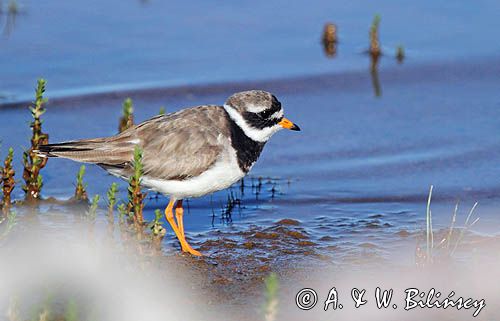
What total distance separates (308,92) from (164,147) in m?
3.78

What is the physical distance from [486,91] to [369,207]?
3.12 meters

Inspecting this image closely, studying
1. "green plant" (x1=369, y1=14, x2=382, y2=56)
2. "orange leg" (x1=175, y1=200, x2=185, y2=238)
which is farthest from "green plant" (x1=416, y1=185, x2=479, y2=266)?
"green plant" (x1=369, y1=14, x2=382, y2=56)

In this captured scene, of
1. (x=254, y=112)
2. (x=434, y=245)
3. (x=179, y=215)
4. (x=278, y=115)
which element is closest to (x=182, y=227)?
(x=179, y=215)

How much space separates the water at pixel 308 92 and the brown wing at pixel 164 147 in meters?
0.69

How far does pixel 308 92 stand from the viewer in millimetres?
10719

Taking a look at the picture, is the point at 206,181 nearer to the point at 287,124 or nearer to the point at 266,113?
the point at 266,113

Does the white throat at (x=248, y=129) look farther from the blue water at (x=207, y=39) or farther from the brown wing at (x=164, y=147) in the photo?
the blue water at (x=207, y=39)

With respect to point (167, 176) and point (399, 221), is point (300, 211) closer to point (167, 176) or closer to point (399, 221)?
point (399, 221)

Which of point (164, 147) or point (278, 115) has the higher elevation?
point (278, 115)

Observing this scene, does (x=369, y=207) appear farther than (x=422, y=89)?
No

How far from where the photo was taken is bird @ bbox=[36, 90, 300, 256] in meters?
7.14

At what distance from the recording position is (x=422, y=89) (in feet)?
35.3

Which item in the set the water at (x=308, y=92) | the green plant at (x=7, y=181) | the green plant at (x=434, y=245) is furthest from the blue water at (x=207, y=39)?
the green plant at (x=434, y=245)

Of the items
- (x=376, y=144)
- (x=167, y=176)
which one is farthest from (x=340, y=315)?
(x=376, y=144)
